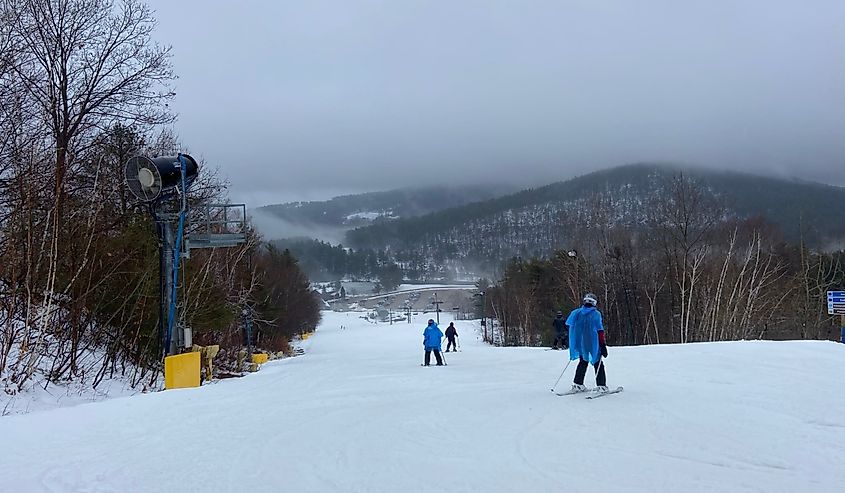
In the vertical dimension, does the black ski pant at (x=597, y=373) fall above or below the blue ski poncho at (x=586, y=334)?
below

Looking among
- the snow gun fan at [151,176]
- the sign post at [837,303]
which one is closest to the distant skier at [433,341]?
the snow gun fan at [151,176]

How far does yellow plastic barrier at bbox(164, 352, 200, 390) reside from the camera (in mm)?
15234

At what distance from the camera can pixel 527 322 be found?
73188 mm

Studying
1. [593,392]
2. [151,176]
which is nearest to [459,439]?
[593,392]

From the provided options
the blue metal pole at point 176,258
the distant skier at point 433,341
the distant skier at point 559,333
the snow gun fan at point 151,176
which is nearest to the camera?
the snow gun fan at point 151,176

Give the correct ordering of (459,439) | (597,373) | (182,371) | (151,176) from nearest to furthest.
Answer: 1. (459,439)
2. (597,373)
3. (182,371)
4. (151,176)

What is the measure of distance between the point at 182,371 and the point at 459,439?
958 centimetres

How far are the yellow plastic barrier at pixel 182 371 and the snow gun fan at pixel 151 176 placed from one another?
3.89 meters

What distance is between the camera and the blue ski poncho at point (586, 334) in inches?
450

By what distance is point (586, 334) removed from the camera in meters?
11.5

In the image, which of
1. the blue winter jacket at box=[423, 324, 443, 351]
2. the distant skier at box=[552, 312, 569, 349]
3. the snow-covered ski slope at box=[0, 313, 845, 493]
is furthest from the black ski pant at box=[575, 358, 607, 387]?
the distant skier at box=[552, 312, 569, 349]

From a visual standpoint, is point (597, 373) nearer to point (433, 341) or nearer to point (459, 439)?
point (459, 439)

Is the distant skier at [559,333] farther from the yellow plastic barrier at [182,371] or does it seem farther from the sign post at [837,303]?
the yellow plastic barrier at [182,371]

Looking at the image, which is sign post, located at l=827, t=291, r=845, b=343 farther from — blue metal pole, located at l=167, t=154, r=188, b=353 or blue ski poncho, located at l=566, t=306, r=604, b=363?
blue metal pole, located at l=167, t=154, r=188, b=353
